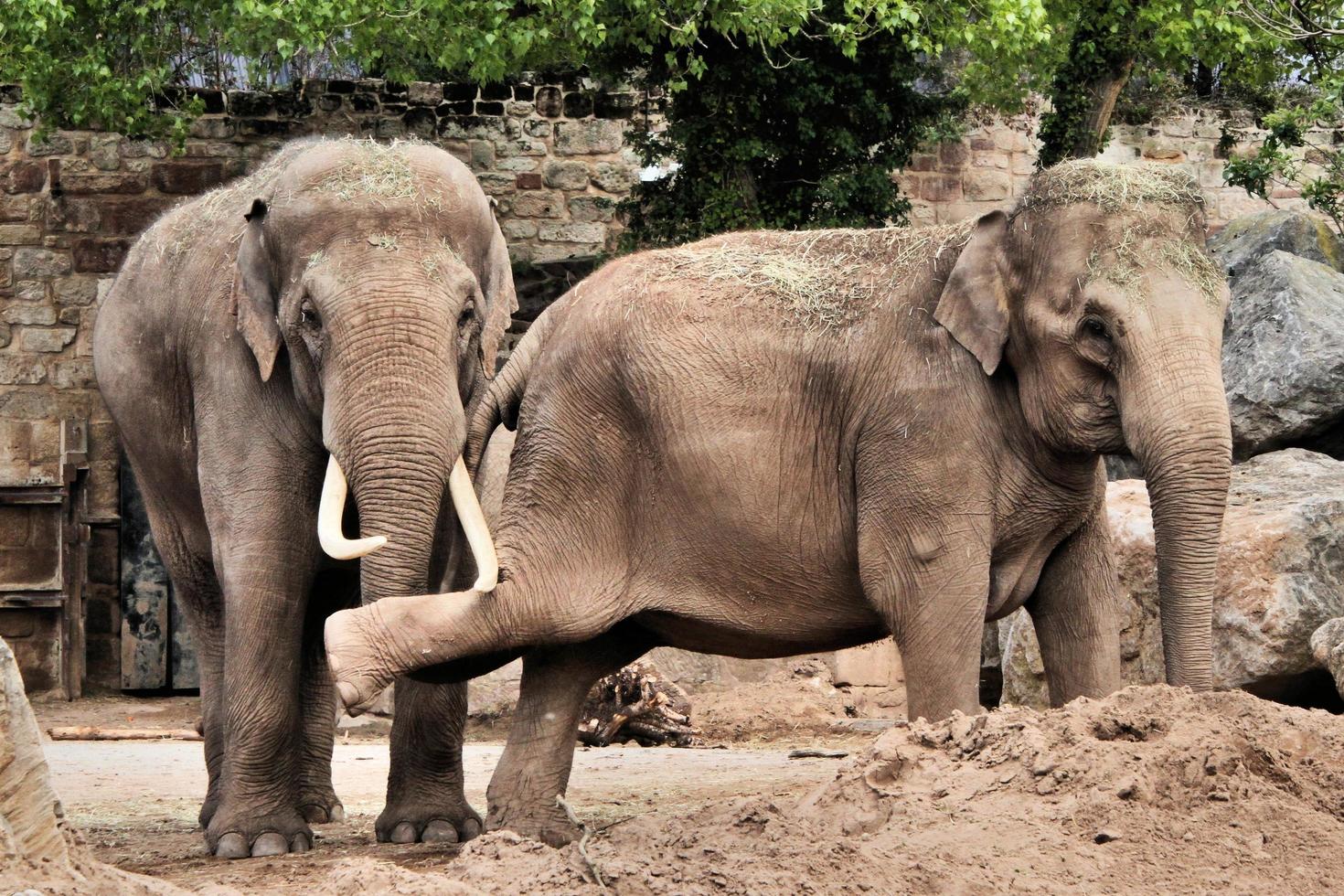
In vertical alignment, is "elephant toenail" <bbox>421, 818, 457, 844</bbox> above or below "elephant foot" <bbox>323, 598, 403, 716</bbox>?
below

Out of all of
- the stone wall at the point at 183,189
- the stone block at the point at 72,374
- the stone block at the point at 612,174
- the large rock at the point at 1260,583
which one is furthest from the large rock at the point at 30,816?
the stone block at the point at 612,174

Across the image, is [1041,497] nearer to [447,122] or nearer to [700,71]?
[700,71]

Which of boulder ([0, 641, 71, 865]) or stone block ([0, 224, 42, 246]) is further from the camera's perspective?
stone block ([0, 224, 42, 246])

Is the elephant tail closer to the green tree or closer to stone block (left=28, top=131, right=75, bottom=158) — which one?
the green tree

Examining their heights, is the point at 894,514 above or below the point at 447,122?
below

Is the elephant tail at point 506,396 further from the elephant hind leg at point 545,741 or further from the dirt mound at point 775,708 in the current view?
the dirt mound at point 775,708

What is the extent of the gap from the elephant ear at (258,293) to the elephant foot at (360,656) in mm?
1093

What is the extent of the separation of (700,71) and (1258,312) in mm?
4629

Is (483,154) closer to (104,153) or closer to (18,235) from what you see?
(104,153)

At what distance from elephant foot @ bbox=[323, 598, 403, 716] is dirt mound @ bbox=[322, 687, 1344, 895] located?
128 cm

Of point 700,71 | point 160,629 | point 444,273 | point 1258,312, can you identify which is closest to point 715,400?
point 444,273

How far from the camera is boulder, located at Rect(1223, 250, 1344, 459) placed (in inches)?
450

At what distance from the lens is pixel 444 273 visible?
7145 mm

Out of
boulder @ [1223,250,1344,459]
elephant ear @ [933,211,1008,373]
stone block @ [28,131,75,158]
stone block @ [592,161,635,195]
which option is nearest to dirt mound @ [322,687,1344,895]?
elephant ear @ [933,211,1008,373]
